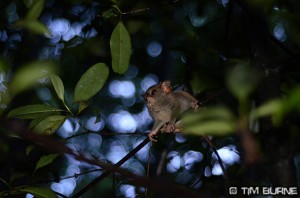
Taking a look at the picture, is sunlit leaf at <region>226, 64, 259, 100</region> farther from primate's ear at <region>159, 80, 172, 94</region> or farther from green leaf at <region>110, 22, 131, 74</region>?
primate's ear at <region>159, 80, 172, 94</region>

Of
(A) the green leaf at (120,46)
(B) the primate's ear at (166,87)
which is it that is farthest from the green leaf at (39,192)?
(B) the primate's ear at (166,87)

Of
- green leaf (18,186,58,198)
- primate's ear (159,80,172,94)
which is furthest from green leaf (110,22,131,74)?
primate's ear (159,80,172,94)

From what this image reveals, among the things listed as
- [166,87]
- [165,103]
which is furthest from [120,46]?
[165,103]

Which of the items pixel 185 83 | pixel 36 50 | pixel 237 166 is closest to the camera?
pixel 237 166

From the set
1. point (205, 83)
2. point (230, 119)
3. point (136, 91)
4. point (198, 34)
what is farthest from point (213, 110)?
point (136, 91)

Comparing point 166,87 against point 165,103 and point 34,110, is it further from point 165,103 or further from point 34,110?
point 34,110

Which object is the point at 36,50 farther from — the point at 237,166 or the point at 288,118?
the point at 288,118
